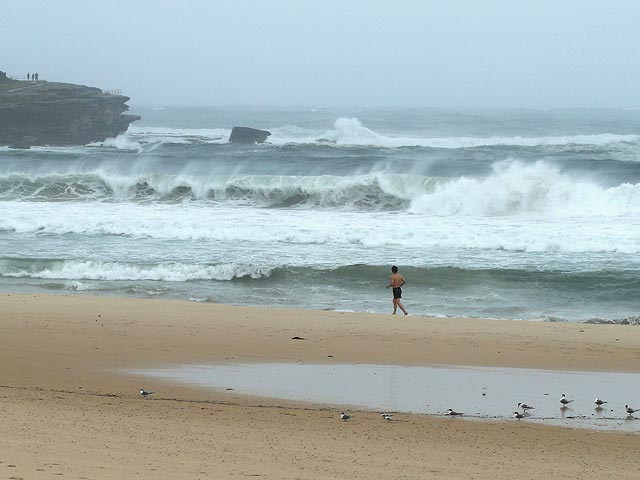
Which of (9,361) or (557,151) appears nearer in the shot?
(9,361)

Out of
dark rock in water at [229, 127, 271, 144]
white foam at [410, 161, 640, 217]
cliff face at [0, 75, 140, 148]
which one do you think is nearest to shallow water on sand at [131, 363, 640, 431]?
white foam at [410, 161, 640, 217]

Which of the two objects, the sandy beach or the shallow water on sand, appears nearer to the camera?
the sandy beach

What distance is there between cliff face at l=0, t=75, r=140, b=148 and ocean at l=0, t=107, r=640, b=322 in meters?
23.4

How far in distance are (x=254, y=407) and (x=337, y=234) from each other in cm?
1363

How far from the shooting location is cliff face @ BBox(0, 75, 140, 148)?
62.0m

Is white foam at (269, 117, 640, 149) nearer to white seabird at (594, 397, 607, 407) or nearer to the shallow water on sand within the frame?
the shallow water on sand

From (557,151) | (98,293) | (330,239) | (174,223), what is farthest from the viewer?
(557,151)

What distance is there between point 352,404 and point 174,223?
50.1 feet

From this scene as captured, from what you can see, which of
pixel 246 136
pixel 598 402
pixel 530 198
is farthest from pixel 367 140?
pixel 598 402

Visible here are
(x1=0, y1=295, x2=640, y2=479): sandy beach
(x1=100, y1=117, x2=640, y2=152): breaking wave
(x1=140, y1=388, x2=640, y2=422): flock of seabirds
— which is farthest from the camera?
(x1=100, y1=117, x2=640, y2=152): breaking wave

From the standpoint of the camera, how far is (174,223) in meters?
22.5

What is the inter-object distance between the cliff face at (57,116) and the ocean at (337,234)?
923 inches

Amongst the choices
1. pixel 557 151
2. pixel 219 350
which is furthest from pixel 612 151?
pixel 219 350

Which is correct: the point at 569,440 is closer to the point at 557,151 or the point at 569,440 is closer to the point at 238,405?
the point at 238,405
